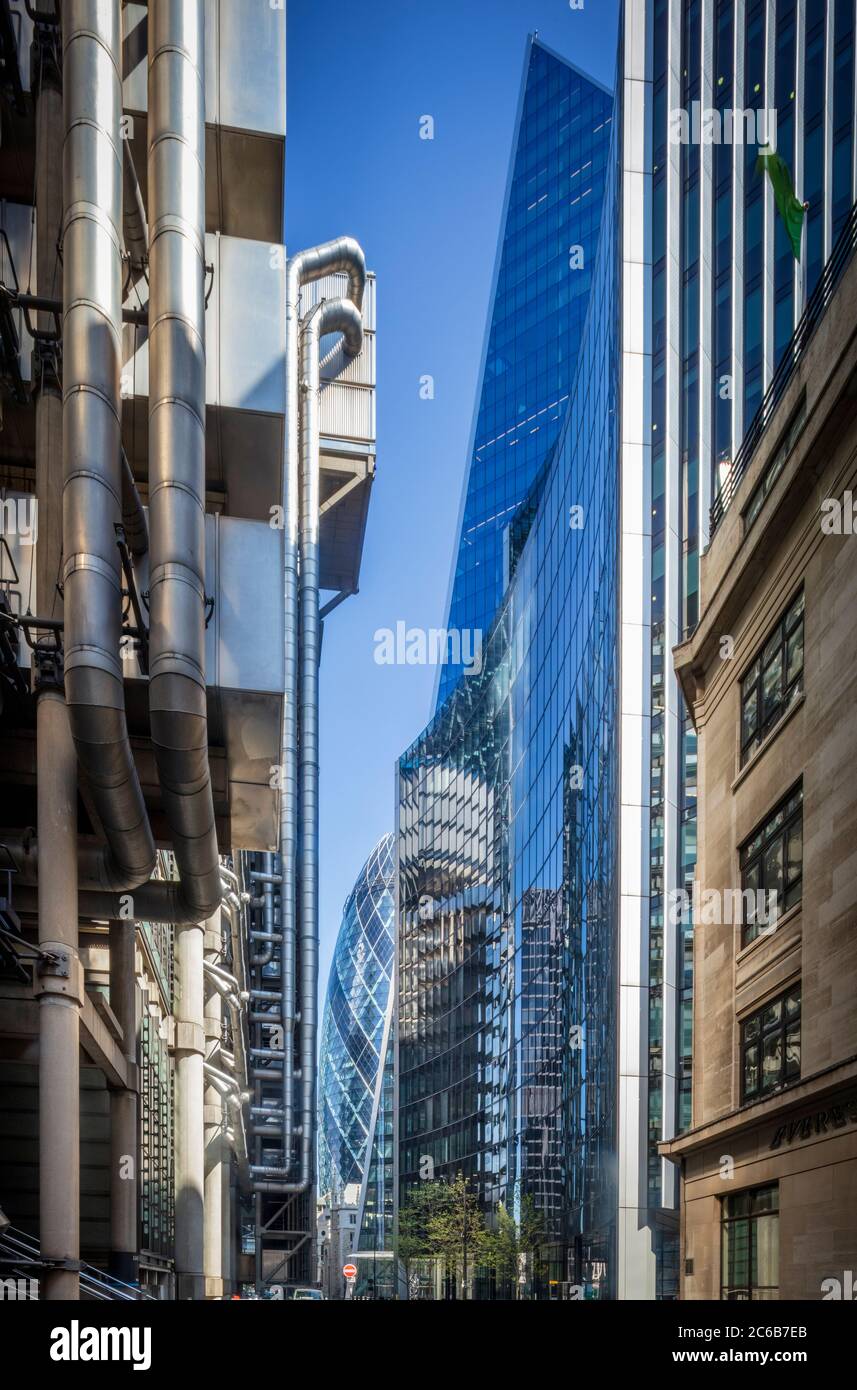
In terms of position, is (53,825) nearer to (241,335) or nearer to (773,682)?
(241,335)

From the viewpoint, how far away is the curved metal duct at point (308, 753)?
2881 inches

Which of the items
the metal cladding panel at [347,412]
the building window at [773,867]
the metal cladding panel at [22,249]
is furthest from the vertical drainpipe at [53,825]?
the metal cladding panel at [347,412]

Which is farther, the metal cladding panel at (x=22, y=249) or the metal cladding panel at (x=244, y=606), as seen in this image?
the metal cladding panel at (x=22, y=249)

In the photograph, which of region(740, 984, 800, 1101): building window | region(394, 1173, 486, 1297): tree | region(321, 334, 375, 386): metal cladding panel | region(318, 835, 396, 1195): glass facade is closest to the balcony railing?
region(740, 984, 800, 1101): building window

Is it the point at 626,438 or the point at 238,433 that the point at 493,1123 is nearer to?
the point at 626,438

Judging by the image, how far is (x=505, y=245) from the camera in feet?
408

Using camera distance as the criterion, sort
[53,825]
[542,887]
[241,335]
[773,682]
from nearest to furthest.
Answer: [53,825], [241,335], [773,682], [542,887]

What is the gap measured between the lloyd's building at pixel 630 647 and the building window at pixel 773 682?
22.6 meters

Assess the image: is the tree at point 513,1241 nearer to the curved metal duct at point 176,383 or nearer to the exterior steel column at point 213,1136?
the exterior steel column at point 213,1136

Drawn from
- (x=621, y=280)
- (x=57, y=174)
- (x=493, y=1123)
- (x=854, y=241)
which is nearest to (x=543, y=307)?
(x=621, y=280)

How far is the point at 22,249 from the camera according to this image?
17.4 meters

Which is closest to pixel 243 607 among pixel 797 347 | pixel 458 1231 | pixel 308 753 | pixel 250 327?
pixel 250 327

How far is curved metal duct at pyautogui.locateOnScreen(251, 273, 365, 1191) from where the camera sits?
73188mm

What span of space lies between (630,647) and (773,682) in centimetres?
3623
